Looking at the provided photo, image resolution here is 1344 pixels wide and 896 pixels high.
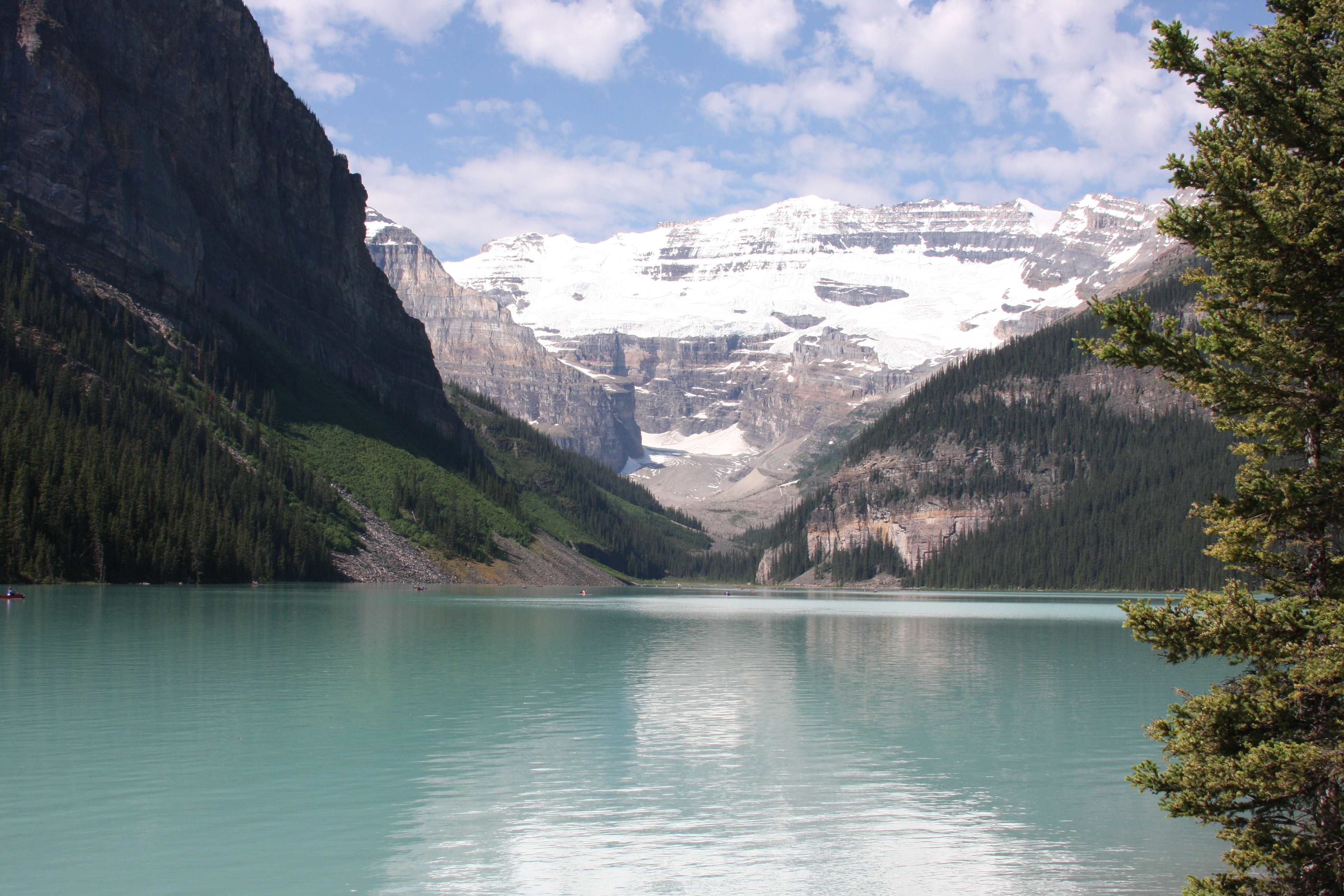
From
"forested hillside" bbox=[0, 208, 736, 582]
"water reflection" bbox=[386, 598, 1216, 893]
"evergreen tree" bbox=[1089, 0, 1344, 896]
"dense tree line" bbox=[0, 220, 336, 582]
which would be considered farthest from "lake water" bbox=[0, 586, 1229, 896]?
"forested hillside" bbox=[0, 208, 736, 582]

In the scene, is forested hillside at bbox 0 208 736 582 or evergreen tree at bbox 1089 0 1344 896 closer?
evergreen tree at bbox 1089 0 1344 896

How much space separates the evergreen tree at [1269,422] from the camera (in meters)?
15.4

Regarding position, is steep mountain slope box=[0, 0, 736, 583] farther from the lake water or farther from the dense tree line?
the lake water

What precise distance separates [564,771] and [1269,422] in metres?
21.9

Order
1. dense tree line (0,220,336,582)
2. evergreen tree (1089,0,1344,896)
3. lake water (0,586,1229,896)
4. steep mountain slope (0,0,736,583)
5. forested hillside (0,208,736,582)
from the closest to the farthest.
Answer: evergreen tree (1089,0,1344,896) → lake water (0,586,1229,896) → dense tree line (0,220,336,582) → forested hillside (0,208,736,582) → steep mountain slope (0,0,736,583)

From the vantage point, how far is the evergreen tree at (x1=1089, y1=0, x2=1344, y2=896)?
50.5 ft

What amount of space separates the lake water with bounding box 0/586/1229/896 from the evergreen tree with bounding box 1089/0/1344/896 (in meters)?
6.51

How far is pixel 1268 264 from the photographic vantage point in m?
15.8

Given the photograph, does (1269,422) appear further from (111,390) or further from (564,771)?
(111,390)

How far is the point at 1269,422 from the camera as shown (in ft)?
53.4

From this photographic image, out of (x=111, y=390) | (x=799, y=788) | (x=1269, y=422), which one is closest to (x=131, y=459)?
(x=111, y=390)

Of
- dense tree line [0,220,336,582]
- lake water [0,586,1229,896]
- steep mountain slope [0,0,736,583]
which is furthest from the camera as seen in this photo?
steep mountain slope [0,0,736,583]

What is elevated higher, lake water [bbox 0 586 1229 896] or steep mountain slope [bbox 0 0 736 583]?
steep mountain slope [bbox 0 0 736 583]

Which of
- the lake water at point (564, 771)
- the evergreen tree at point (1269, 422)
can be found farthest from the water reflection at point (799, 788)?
the evergreen tree at point (1269, 422)
